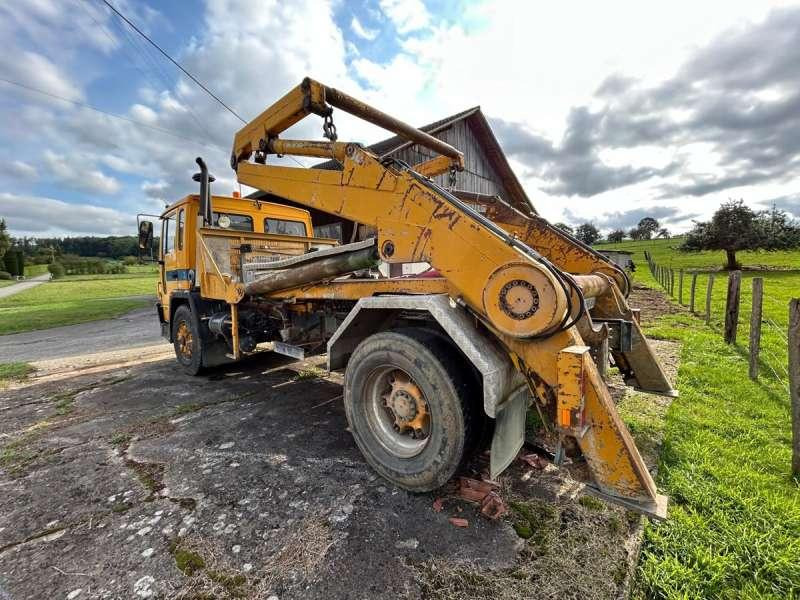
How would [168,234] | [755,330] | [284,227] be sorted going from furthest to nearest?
1. [284,227]
2. [168,234]
3. [755,330]

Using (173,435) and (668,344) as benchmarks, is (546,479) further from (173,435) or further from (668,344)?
(668,344)

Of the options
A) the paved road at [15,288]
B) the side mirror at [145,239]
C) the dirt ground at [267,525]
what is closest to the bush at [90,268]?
the paved road at [15,288]

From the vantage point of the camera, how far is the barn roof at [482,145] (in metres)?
11.4

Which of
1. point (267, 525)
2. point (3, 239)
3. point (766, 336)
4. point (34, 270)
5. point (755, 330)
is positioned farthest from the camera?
point (34, 270)

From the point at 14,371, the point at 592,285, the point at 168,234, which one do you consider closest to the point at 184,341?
the point at 168,234

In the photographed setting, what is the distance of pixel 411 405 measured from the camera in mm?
2775

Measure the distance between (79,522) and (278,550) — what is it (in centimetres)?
147

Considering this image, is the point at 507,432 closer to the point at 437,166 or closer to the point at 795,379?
the point at 795,379

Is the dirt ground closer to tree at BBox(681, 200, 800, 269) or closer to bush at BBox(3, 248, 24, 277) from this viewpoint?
tree at BBox(681, 200, 800, 269)

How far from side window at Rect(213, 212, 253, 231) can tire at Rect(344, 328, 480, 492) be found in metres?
3.80

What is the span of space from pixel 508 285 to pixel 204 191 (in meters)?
4.62

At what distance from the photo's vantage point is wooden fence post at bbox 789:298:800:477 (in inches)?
107

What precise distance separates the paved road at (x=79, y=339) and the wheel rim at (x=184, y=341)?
154 inches

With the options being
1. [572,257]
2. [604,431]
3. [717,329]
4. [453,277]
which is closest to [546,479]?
[604,431]
